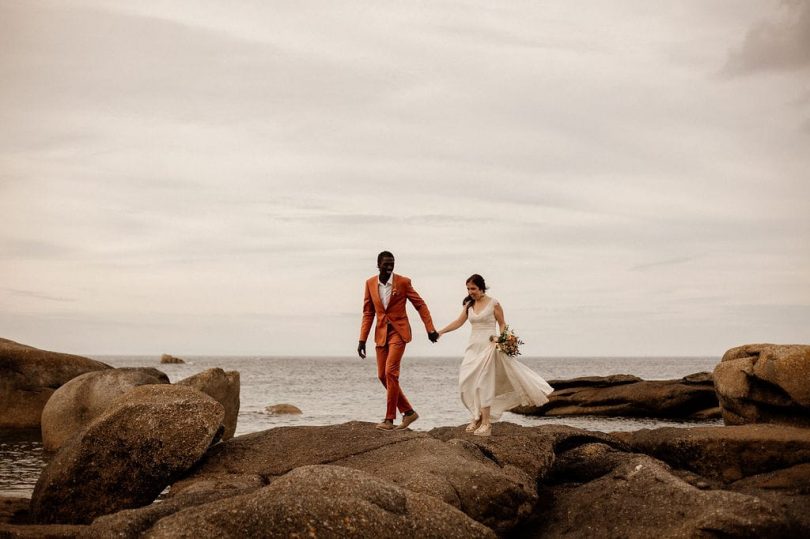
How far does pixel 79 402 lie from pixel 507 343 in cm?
1094

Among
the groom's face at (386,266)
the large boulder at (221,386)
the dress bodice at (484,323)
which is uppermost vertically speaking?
the groom's face at (386,266)

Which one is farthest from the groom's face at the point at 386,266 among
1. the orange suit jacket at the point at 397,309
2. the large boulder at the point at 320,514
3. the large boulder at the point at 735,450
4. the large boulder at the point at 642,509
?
the large boulder at the point at 320,514

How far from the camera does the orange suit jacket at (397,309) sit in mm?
12422

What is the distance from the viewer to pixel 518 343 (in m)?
12.4

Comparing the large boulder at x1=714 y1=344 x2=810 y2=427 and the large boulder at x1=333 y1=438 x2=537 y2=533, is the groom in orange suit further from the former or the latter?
the large boulder at x1=714 y1=344 x2=810 y2=427

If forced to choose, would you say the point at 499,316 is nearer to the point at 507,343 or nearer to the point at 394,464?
the point at 507,343

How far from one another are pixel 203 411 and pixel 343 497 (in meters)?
3.59

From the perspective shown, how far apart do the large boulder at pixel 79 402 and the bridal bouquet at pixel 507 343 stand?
950 cm

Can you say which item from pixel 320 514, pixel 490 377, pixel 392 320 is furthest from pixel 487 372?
pixel 320 514

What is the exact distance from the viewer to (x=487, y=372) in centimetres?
1228

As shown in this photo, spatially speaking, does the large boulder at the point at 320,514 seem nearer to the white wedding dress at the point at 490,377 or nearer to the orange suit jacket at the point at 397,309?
the white wedding dress at the point at 490,377

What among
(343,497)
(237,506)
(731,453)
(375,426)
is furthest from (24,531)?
(731,453)

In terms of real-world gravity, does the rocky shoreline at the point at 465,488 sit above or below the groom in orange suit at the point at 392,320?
below

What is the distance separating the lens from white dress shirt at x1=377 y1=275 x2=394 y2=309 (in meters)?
12.4
